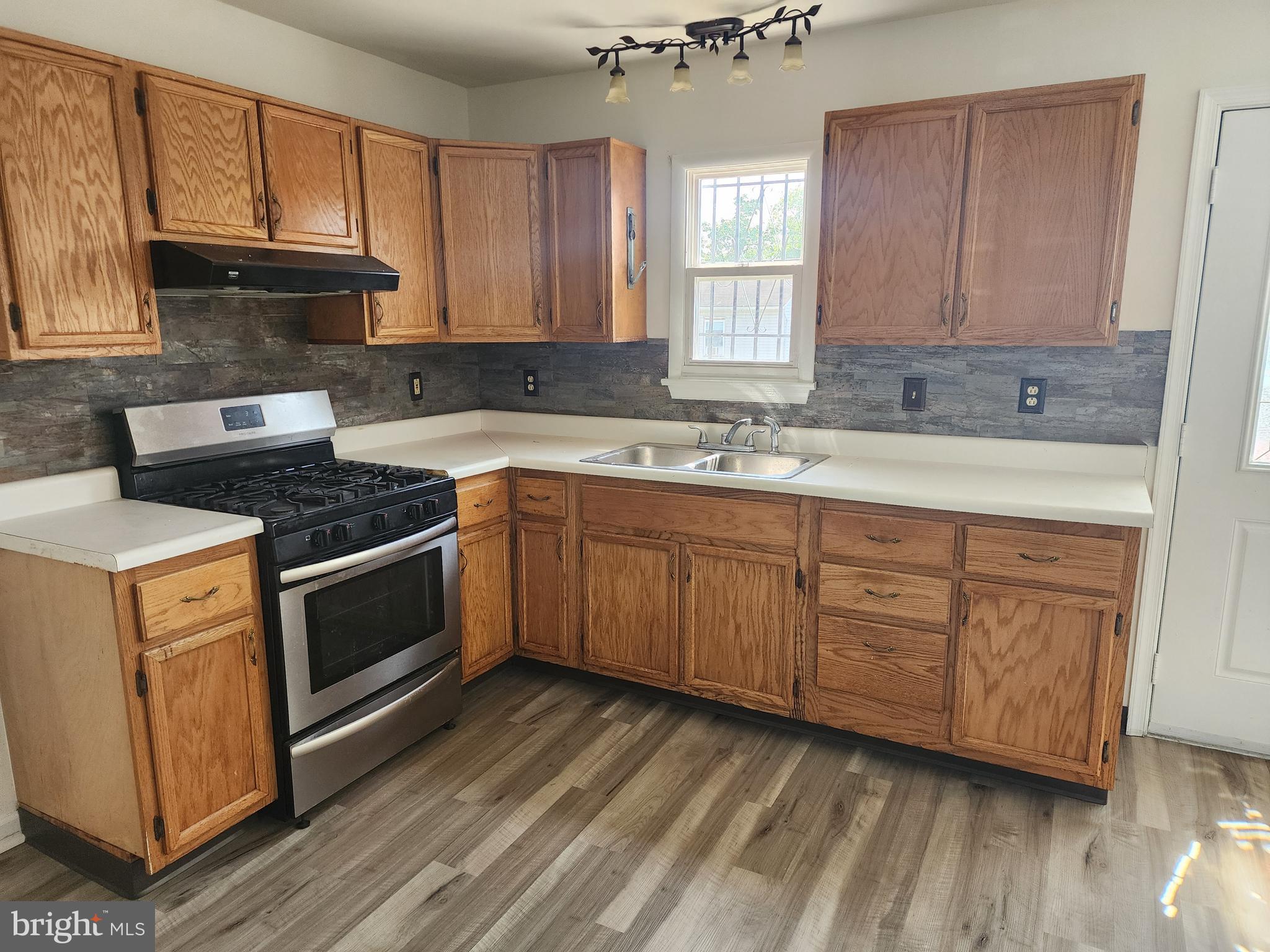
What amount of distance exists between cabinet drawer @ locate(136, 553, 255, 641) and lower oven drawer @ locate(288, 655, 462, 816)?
0.47 meters

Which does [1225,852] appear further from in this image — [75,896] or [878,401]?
[75,896]

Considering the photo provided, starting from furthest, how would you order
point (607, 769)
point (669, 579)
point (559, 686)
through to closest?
point (559, 686), point (669, 579), point (607, 769)

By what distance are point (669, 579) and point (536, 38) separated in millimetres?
2082

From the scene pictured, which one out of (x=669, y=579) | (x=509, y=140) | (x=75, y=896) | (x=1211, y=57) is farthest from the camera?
(x=509, y=140)

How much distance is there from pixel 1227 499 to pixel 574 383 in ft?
8.25

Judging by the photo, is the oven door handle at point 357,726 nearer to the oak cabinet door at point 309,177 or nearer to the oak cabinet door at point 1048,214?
the oak cabinet door at point 309,177

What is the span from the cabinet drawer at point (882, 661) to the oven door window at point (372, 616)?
1.33 metres

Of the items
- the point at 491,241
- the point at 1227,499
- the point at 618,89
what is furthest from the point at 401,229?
the point at 1227,499

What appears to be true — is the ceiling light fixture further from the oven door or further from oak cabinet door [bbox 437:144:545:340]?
the oven door

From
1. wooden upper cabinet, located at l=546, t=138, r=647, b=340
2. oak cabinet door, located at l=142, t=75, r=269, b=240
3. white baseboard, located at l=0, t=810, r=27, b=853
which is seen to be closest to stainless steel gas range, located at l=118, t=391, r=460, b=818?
oak cabinet door, located at l=142, t=75, r=269, b=240

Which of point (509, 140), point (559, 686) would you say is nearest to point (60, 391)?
point (559, 686)

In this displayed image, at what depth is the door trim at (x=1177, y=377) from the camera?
246cm

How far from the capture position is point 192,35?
258 cm

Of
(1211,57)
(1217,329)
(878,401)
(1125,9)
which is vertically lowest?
(878,401)
